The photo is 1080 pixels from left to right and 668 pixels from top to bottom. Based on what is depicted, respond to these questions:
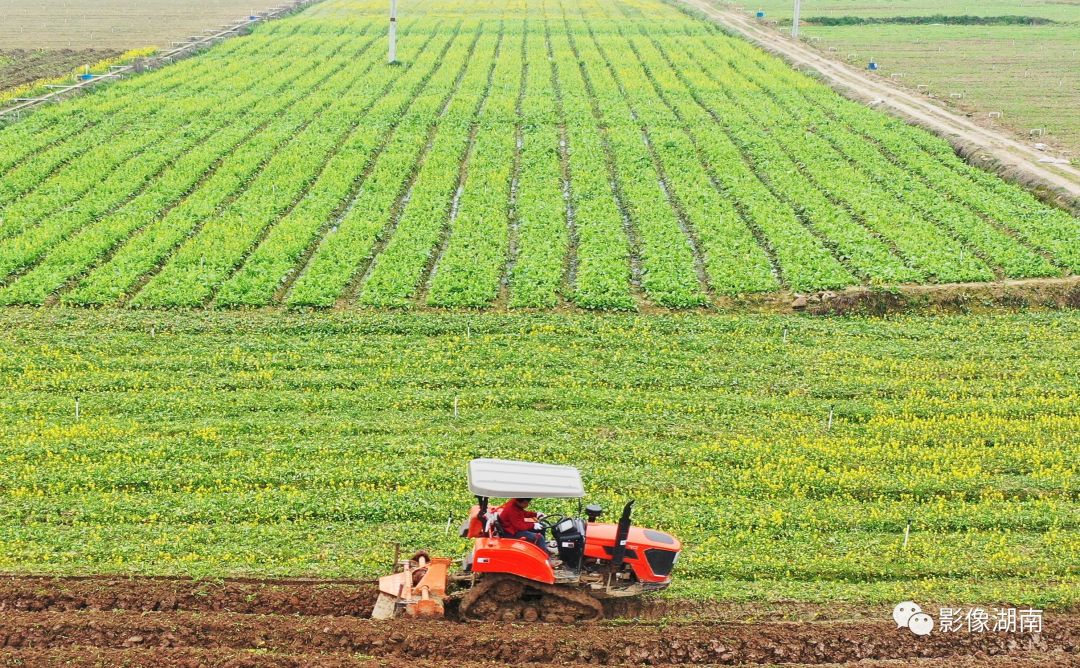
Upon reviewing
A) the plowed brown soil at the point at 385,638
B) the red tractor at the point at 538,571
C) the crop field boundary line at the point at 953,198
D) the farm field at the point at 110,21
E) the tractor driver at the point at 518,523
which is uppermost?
the farm field at the point at 110,21

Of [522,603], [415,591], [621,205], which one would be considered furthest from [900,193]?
[415,591]

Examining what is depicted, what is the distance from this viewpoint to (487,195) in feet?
107

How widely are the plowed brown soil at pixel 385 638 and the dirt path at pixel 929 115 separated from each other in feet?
74.6

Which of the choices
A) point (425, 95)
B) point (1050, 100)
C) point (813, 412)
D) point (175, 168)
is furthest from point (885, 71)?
point (813, 412)

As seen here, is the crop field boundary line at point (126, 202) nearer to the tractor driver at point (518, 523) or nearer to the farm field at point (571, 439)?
the farm field at point (571, 439)

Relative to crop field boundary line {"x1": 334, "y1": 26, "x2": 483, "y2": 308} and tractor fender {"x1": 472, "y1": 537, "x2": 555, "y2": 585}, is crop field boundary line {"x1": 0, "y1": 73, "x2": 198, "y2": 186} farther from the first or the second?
tractor fender {"x1": 472, "y1": 537, "x2": 555, "y2": 585}

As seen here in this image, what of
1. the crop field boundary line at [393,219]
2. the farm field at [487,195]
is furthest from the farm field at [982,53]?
the crop field boundary line at [393,219]

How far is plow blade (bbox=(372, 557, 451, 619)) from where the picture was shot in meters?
13.3

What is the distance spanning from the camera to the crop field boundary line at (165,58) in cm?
4434

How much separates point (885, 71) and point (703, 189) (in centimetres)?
2844

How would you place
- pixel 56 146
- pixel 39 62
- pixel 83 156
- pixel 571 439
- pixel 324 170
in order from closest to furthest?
1. pixel 571 439
2. pixel 324 170
3. pixel 83 156
4. pixel 56 146
5. pixel 39 62

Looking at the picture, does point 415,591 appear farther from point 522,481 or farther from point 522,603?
point 522,481

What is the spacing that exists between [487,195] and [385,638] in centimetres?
2124

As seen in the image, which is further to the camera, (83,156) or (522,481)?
(83,156)
